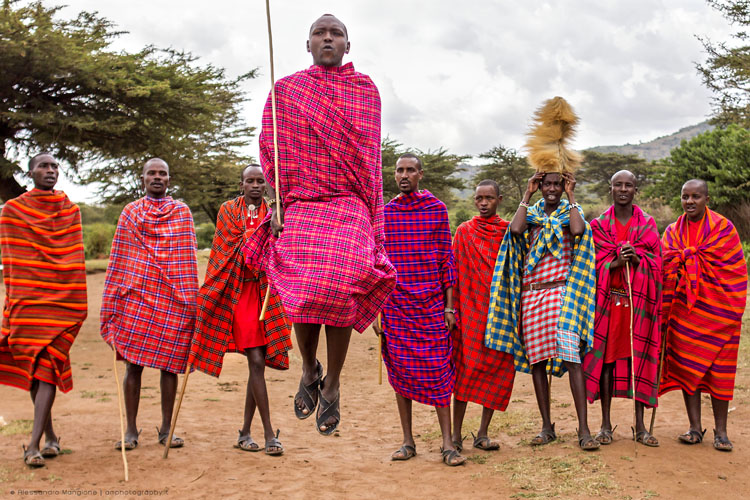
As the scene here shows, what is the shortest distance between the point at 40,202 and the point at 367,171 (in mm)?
3252

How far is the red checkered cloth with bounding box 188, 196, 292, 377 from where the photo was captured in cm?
674

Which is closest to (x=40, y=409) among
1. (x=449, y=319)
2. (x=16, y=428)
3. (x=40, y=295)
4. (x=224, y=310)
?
(x=40, y=295)

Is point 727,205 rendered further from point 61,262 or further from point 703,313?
point 61,262

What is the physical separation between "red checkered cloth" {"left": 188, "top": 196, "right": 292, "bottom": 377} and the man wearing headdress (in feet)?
6.34

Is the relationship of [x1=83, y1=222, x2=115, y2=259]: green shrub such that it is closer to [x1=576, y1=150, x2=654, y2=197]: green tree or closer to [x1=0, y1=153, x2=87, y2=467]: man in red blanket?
[x1=0, y1=153, x2=87, y2=467]: man in red blanket

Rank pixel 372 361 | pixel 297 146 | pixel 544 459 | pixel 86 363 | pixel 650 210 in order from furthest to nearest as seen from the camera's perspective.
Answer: pixel 650 210, pixel 372 361, pixel 86 363, pixel 544 459, pixel 297 146

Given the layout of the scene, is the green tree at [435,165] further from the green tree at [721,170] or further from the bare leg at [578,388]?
the bare leg at [578,388]

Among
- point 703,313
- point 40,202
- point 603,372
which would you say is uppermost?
point 40,202

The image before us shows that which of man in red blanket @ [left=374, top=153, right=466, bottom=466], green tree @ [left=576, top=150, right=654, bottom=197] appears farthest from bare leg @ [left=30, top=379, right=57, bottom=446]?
green tree @ [left=576, top=150, right=654, bottom=197]

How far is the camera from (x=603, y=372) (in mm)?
6898

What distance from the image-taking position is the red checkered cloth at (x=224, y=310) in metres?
6.74

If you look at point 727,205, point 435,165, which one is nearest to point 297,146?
point 727,205

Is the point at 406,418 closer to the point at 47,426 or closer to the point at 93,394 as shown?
the point at 47,426

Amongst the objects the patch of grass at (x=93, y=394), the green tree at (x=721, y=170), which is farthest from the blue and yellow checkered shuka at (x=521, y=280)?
the green tree at (x=721, y=170)
